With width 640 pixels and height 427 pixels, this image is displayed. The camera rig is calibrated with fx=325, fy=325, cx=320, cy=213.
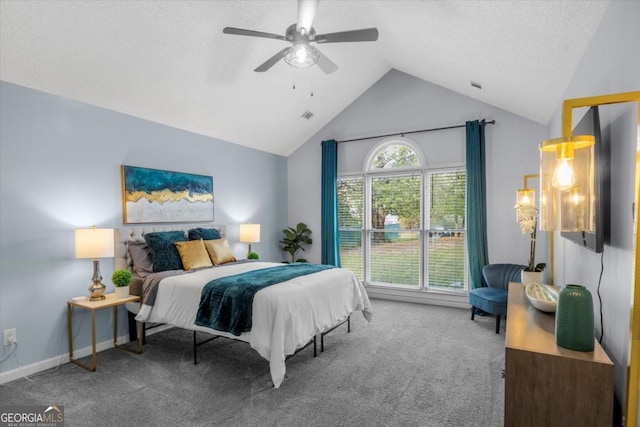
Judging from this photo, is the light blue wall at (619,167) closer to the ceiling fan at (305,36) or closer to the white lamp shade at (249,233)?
the ceiling fan at (305,36)

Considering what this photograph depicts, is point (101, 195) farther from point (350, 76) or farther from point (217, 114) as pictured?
point (350, 76)

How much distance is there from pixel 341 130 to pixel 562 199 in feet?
15.8

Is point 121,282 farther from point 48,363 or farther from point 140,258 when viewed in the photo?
point 48,363

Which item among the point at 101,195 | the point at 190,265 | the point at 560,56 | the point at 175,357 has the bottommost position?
the point at 175,357

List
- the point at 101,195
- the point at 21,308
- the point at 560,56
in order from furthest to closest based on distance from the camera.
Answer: the point at 101,195 → the point at 21,308 → the point at 560,56

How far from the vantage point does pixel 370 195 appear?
575cm

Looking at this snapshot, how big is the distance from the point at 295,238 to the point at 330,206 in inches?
35.6

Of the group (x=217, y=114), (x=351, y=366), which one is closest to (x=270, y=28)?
(x=217, y=114)

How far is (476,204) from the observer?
4.70 m

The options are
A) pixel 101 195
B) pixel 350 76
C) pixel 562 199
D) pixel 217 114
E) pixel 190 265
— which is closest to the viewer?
pixel 562 199

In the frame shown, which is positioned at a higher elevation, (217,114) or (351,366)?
(217,114)

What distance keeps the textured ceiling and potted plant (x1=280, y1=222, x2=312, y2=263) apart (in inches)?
84.3

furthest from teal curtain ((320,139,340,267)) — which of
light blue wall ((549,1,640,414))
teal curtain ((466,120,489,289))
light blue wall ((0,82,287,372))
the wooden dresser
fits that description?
the wooden dresser

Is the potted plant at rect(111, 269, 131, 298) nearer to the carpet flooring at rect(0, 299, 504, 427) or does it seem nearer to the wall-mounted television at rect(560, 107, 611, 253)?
the carpet flooring at rect(0, 299, 504, 427)
